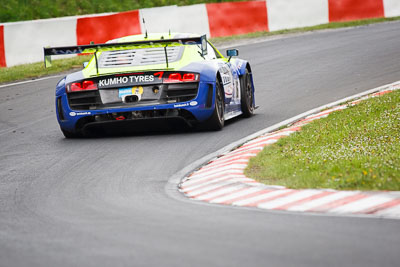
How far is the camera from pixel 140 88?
10336mm

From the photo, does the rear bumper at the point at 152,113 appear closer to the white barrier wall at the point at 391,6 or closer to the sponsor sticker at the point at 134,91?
the sponsor sticker at the point at 134,91

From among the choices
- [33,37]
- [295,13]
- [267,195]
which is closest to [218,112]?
[267,195]

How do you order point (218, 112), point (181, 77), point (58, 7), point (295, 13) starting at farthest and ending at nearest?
point (58, 7) < point (295, 13) < point (218, 112) < point (181, 77)

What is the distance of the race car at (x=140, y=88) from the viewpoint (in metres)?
10.3

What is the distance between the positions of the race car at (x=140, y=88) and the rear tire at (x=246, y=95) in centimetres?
A: 111

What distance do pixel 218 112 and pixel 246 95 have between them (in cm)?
140

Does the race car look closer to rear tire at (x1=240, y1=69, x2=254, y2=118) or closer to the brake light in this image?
the brake light

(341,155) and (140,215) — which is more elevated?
(140,215)

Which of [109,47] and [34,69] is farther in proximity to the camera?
[34,69]

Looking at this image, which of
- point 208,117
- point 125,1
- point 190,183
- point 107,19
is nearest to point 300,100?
point 208,117

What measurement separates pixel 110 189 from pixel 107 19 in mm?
16047

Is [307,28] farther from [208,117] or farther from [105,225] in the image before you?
[105,225]

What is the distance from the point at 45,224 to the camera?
598 centimetres

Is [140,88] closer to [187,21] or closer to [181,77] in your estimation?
[181,77]
